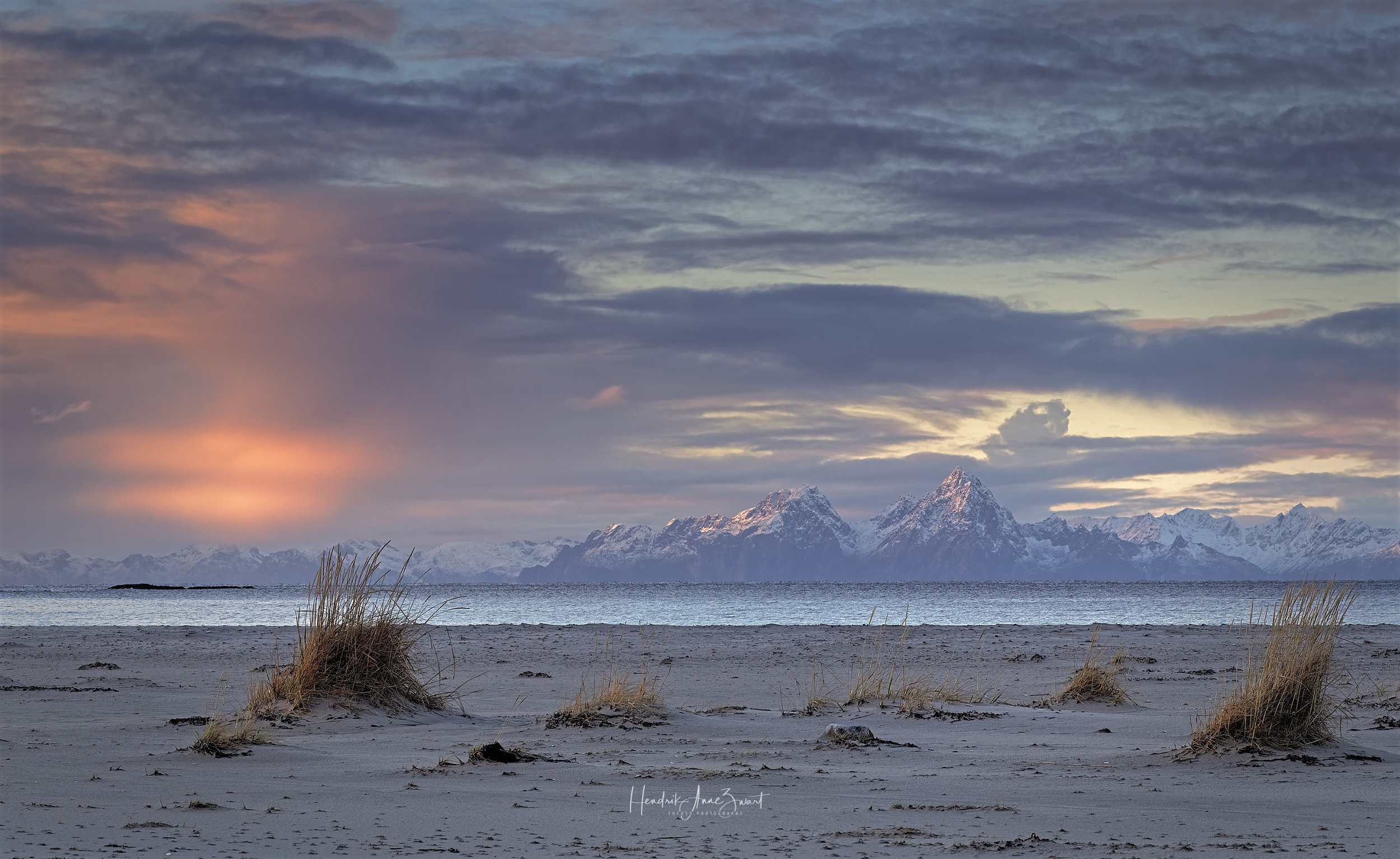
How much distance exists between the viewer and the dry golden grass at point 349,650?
13930 mm

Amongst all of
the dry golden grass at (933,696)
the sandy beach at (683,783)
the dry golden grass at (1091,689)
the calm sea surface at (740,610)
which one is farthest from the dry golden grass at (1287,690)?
the calm sea surface at (740,610)

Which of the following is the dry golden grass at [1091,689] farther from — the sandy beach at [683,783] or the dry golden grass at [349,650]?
the dry golden grass at [349,650]

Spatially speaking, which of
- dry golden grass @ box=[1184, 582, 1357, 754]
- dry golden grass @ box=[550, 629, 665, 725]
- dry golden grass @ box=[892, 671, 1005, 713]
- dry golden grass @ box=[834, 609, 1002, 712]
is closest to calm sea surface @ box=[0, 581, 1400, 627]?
dry golden grass @ box=[834, 609, 1002, 712]

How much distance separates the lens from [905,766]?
11055mm

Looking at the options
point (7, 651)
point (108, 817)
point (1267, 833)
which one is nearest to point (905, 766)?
point (1267, 833)

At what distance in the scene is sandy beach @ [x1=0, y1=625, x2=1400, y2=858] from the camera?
7.86 m

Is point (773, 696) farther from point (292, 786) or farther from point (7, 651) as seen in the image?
point (7, 651)

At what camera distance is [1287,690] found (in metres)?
11.5

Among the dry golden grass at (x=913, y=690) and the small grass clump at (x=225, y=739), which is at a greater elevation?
the dry golden grass at (x=913, y=690)

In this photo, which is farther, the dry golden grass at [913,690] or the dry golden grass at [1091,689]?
the dry golden grass at [1091,689]

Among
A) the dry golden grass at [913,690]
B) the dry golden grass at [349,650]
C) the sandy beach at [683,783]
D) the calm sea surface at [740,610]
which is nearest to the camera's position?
the sandy beach at [683,783]

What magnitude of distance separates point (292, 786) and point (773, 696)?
916 cm

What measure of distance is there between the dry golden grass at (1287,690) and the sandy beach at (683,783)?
10.7 inches

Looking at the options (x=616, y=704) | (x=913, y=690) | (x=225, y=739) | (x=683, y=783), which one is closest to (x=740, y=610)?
(x=913, y=690)
